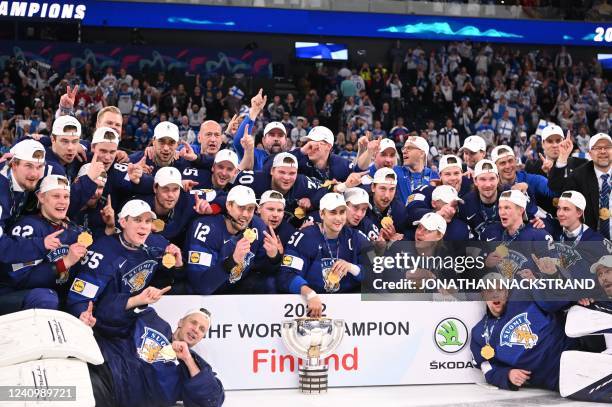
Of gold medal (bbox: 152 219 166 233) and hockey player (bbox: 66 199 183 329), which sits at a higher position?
gold medal (bbox: 152 219 166 233)

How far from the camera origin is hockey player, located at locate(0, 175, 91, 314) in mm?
7246

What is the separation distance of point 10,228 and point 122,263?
3.04 feet

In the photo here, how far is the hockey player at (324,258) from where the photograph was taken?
8266 mm

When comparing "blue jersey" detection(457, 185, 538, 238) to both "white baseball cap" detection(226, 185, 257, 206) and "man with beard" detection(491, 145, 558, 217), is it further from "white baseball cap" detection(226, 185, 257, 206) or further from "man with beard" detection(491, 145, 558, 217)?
"white baseball cap" detection(226, 185, 257, 206)

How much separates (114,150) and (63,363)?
2.42 m

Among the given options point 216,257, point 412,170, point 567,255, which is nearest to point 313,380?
point 216,257

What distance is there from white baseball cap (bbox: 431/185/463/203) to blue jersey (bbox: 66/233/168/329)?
109 inches

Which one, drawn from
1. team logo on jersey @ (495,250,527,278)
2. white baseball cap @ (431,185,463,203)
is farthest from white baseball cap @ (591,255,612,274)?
white baseball cap @ (431,185,463,203)

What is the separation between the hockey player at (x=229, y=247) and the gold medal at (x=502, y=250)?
2.02 meters

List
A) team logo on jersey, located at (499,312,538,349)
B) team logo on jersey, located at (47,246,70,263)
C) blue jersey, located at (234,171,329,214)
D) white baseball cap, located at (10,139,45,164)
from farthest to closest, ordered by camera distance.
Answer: blue jersey, located at (234,171,329,214) → team logo on jersey, located at (499,312,538,349) → white baseball cap, located at (10,139,45,164) → team logo on jersey, located at (47,246,70,263)

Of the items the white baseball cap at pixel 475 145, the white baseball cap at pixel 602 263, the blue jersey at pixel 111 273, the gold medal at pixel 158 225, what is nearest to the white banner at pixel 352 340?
the blue jersey at pixel 111 273

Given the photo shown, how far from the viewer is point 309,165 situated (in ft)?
32.7

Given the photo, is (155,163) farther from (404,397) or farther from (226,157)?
(404,397)

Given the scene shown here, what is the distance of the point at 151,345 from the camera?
7.30 metres
